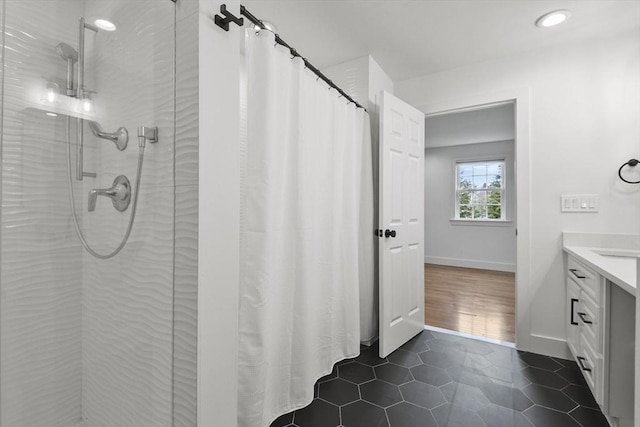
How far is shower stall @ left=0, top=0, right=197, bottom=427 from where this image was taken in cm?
103

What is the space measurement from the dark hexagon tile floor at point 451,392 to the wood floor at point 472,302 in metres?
0.46

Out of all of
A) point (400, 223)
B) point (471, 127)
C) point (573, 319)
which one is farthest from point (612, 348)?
point (471, 127)

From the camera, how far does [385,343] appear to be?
2.32 metres

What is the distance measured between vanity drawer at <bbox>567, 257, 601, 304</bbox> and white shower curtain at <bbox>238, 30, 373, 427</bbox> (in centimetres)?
138

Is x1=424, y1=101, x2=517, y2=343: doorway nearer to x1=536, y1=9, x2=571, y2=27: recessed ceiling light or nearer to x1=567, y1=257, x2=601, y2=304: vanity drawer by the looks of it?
x1=567, y1=257, x2=601, y2=304: vanity drawer

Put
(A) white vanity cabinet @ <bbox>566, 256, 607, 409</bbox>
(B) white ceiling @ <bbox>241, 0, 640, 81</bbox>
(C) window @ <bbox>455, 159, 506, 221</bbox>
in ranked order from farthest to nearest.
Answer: (C) window @ <bbox>455, 159, 506, 221</bbox>
(B) white ceiling @ <bbox>241, 0, 640, 81</bbox>
(A) white vanity cabinet @ <bbox>566, 256, 607, 409</bbox>

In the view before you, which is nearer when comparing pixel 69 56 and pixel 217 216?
pixel 217 216

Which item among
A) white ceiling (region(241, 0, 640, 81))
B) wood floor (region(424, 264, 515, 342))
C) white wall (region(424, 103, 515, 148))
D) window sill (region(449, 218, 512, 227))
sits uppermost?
white wall (region(424, 103, 515, 148))

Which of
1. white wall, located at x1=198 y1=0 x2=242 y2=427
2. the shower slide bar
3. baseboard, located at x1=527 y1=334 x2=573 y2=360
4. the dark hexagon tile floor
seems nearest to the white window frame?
baseboard, located at x1=527 y1=334 x2=573 y2=360

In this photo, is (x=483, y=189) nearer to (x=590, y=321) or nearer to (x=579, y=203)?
(x=579, y=203)

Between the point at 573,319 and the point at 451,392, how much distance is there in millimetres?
1031

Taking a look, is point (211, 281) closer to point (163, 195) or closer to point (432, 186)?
point (163, 195)

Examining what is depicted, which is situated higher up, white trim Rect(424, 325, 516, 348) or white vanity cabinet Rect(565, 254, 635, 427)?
white vanity cabinet Rect(565, 254, 635, 427)

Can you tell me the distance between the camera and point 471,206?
598 centimetres
